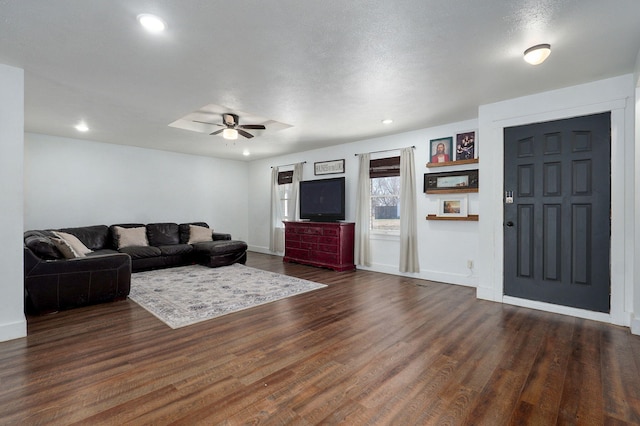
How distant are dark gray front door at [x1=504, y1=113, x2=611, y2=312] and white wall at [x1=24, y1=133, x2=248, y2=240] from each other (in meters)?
6.46

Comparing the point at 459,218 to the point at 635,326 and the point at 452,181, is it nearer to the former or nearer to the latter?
the point at 452,181

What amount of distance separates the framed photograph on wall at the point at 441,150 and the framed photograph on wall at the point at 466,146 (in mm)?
109

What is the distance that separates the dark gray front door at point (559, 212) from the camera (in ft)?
10.2

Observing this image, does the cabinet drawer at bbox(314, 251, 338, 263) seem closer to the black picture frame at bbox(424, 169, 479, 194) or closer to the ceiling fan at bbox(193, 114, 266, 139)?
the black picture frame at bbox(424, 169, 479, 194)

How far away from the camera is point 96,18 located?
2049 mm

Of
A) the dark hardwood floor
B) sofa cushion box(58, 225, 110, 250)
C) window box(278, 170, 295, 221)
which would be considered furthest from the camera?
window box(278, 170, 295, 221)

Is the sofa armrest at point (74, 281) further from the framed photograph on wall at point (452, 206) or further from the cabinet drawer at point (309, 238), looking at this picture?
the framed photograph on wall at point (452, 206)

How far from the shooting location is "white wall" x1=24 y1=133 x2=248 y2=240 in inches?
212

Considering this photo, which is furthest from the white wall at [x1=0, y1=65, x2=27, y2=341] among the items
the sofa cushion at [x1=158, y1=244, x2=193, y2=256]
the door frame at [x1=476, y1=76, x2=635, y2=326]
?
the door frame at [x1=476, y1=76, x2=635, y2=326]

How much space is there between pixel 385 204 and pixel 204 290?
11.1ft

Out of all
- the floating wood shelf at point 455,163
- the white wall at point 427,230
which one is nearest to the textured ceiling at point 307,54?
the floating wood shelf at point 455,163

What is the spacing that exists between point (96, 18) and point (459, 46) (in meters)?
2.66

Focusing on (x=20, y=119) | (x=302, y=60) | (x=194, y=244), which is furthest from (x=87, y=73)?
(x=194, y=244)

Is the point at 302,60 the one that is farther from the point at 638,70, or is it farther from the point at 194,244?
the point at 194,244
